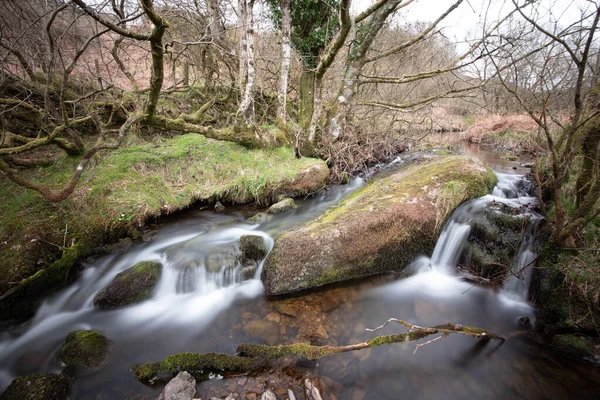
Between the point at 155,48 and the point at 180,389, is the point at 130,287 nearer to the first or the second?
the point at 180,389

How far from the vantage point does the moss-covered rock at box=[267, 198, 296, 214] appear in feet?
19.0

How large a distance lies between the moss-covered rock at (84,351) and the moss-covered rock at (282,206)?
3.50m

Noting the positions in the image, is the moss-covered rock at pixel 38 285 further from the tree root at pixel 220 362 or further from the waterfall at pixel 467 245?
the waterfall at pixel 467 245

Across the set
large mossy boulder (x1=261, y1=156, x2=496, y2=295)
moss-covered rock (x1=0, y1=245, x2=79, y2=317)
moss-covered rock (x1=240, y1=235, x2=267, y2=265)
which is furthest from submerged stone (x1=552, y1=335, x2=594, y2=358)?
moss-covered rock (x1=0, y1=245, x2=79, y2=317)

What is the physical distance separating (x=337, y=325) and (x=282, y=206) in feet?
9.97

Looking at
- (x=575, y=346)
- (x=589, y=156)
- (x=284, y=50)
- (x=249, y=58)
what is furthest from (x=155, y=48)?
(x=575, y=346)

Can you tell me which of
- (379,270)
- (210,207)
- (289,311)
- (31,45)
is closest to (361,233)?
(379,270)

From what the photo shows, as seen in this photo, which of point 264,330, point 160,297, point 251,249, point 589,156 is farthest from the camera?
point 251,249

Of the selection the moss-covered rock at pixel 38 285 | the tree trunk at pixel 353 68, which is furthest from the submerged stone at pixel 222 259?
the tree trunk at pixel 353 68

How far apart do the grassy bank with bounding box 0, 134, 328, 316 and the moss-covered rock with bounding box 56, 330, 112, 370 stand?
1.10 m

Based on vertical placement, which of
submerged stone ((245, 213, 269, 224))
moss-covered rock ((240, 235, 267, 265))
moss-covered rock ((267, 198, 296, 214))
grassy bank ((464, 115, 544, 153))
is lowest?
moss-covered rock ((240, 235, 267, 265))

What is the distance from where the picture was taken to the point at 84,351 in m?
2.90

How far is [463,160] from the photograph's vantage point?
19.5ft

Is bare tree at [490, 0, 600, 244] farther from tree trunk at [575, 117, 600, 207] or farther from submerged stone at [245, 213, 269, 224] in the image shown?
submerged stone at [245, 213, 269, 224]
